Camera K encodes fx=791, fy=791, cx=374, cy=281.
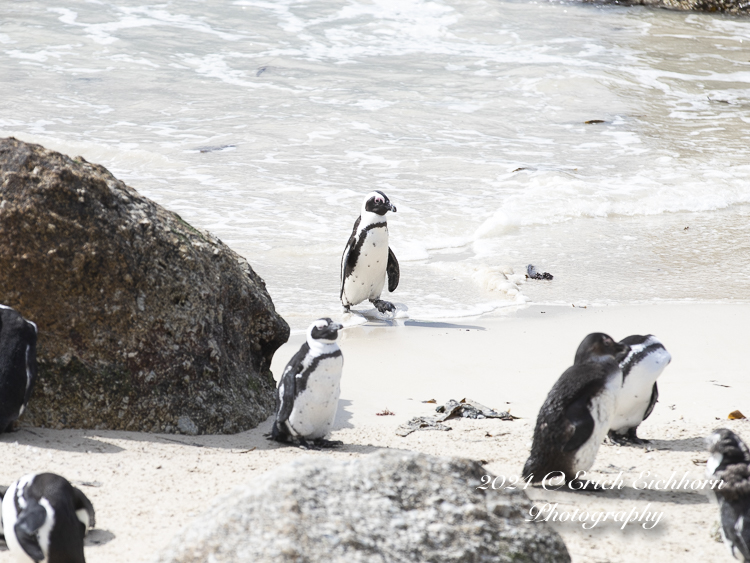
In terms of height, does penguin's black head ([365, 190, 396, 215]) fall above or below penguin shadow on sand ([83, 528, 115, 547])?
above

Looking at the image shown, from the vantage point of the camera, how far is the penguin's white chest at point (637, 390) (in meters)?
4.18

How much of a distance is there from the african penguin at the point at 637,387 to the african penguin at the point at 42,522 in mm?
2719

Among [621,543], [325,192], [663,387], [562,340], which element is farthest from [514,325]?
[325,192]

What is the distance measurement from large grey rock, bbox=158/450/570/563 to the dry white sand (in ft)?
2.78

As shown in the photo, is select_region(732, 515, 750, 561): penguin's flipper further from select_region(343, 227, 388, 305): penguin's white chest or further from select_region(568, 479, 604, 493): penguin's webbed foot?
select_region(343, 227, 388, 305): penguin's white chest

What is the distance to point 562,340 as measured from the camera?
20.7ft

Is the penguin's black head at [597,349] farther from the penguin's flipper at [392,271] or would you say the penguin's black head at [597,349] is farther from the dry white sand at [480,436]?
the penguin's flipper at [392,271]

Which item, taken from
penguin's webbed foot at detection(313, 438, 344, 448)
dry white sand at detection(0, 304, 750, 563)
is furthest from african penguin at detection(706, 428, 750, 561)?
penguin's webbed foot at detection(313, 438, 344, 448)

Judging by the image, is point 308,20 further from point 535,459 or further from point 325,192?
point 535,459

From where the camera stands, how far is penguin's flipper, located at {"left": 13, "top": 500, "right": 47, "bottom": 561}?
8.70ft

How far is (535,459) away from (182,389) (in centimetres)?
194

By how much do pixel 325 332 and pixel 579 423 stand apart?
1.51 metres

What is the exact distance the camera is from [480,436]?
14.4ft

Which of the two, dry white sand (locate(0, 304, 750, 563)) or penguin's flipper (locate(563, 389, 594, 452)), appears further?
penguin's flipper (locate(563, 389, 594, 452))
